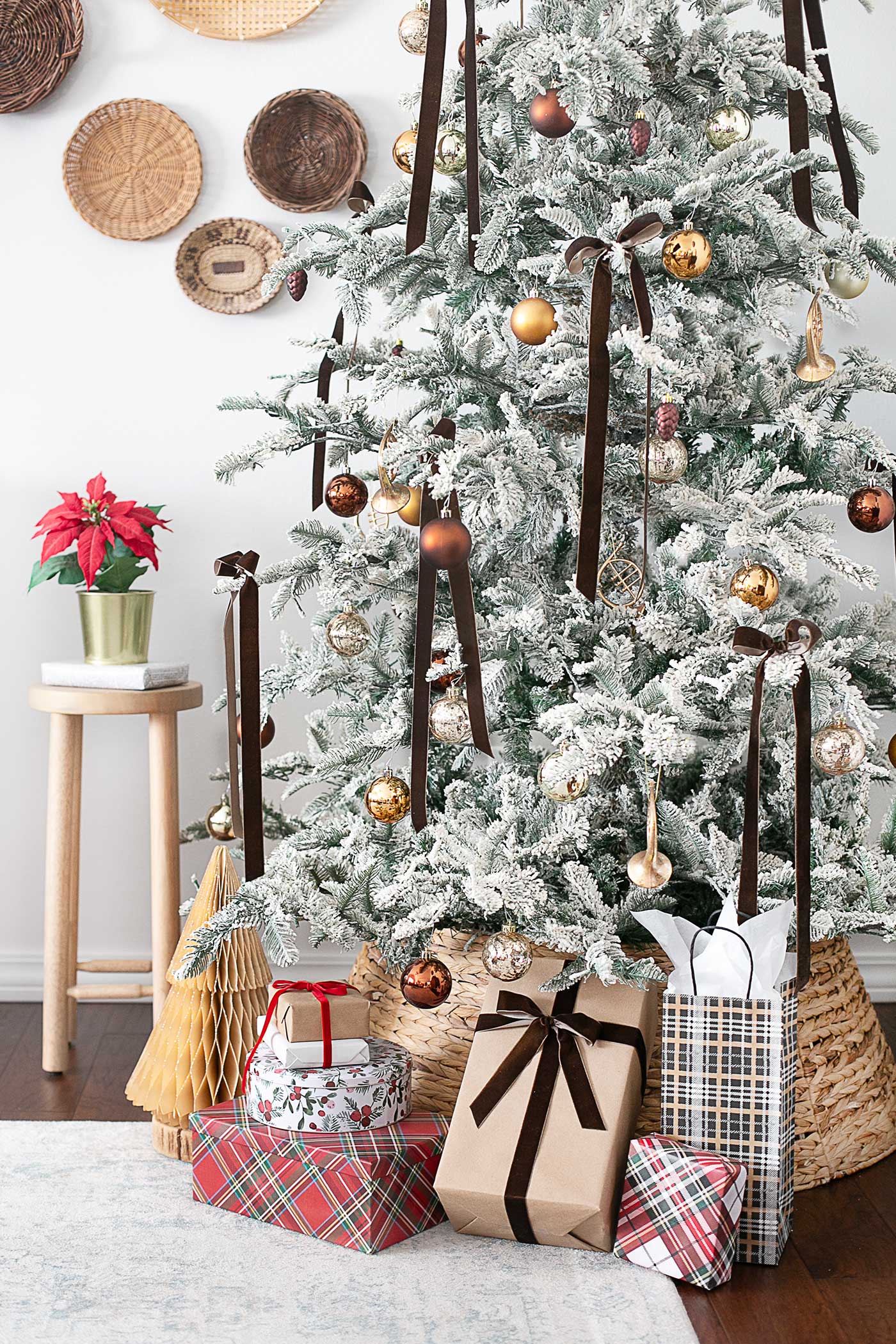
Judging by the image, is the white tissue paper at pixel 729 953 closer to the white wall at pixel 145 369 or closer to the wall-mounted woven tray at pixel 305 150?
the white wall at pixel 145 369

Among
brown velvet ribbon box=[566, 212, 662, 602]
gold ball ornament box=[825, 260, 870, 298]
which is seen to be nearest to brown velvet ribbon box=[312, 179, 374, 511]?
→ brown velvet ribbon box=[566, 212, 662, 602]

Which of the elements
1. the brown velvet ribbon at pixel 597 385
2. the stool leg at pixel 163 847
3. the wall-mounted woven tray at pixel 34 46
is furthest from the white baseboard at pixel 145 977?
the wall-mounted woven tray at pixel 34 46

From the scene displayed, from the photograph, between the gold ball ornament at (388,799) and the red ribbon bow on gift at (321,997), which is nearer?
the red ribbon bow on gift at (321,997)

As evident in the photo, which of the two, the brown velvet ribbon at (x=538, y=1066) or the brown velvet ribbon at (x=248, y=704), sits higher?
the brown velvet ribbon at (x=248, y=704)

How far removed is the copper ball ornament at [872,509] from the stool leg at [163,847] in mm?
1122

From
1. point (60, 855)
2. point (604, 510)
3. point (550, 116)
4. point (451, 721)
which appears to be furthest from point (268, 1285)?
point (550, 116)

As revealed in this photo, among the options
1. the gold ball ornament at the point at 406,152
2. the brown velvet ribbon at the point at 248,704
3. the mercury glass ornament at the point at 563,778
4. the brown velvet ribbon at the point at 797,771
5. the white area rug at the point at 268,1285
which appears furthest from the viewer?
the gold ball ornament at the point at 406,152

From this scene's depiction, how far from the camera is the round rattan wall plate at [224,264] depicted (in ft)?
7.44

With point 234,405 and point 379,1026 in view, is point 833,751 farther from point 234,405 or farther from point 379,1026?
point 234,405

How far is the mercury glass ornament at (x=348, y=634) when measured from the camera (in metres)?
1.61

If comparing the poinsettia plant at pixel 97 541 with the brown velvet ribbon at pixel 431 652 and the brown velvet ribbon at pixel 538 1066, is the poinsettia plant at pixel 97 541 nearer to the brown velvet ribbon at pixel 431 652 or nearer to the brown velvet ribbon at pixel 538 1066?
the brown velvet ribbon at pixel 431 652

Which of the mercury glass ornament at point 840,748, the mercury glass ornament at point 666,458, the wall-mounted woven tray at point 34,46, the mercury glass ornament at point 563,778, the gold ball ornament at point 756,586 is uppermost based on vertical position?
the wall-mounted woven tray at point 34,46

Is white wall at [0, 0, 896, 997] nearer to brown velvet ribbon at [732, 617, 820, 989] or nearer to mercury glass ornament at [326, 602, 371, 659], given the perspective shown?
mercury glass ornament at [326, 602, 371, 659]

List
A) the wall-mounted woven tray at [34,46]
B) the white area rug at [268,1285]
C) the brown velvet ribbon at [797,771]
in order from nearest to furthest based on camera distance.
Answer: the white area rug at [268,1285], the brown velvet ribbon at [797,771], the wall-mounted woven tray at [34,46]
